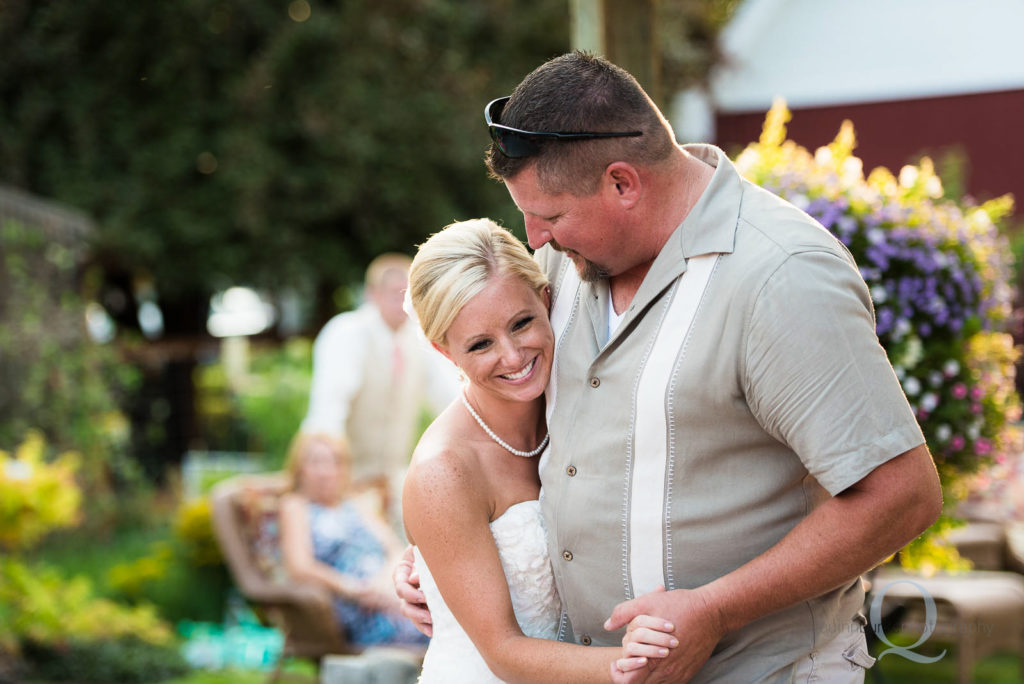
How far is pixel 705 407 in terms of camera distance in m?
1.92

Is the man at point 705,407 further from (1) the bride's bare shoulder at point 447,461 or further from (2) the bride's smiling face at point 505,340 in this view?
(1) the bride's bare shoulder at point 447,461

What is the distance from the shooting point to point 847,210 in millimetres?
2934

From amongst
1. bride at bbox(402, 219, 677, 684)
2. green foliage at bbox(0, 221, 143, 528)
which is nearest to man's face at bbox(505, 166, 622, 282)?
bride at bbox(402, 219, 677, 684)

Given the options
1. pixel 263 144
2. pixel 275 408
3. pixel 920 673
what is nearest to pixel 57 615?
pixel 275 408

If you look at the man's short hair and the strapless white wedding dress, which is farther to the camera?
the strapless white wedding dress

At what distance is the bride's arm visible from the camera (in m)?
2.20


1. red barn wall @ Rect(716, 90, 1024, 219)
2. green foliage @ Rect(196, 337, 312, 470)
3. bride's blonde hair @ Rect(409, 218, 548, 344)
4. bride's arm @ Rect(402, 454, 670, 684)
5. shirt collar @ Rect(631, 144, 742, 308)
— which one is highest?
shirt collar @ Rect(631, 144, 742, 308)

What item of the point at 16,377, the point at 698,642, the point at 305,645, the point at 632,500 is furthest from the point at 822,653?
the point at 16,377

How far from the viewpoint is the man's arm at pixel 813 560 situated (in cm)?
181

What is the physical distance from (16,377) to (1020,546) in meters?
7.75

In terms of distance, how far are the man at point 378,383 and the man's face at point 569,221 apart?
3.84 metres

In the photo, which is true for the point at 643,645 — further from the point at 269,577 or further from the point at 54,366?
the point at 54,366

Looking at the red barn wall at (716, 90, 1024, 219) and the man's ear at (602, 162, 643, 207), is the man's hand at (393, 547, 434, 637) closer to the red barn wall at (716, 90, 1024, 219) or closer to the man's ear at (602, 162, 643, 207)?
the man's ear at (602, 162, 643, 207)

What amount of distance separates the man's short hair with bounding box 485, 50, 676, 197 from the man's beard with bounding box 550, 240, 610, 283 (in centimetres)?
15
